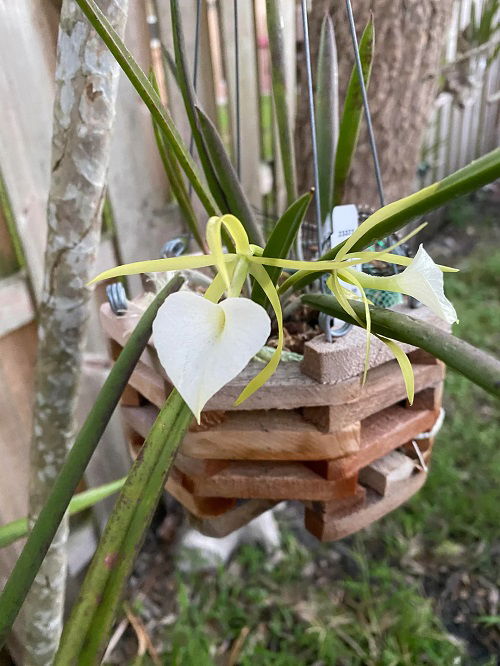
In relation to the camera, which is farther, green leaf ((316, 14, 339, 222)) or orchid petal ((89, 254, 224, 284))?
green leaf ((316, 14, 339, 222))

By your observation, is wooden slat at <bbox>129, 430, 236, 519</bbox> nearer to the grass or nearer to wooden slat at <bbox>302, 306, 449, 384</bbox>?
wooden slat at <bbox>302, 306, 449, 384</bbox>

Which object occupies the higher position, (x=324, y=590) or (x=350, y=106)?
(x=350, y=106)

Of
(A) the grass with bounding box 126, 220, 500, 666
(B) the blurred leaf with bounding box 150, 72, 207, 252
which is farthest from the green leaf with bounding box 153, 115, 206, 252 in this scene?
(A) the grass with bounding box 126, 220, 500, 666

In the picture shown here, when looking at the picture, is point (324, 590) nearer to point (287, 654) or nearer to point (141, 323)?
point (287, 654)

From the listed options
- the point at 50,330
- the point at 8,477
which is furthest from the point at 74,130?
the point at 8,477

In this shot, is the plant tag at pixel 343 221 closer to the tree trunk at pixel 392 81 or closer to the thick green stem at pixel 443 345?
the thick green stem at pixel 443 345

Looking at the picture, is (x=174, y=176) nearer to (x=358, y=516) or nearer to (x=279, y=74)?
(x=279, y=74)

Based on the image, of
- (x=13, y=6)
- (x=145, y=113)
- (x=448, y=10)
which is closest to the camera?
(x=13, y=6)
